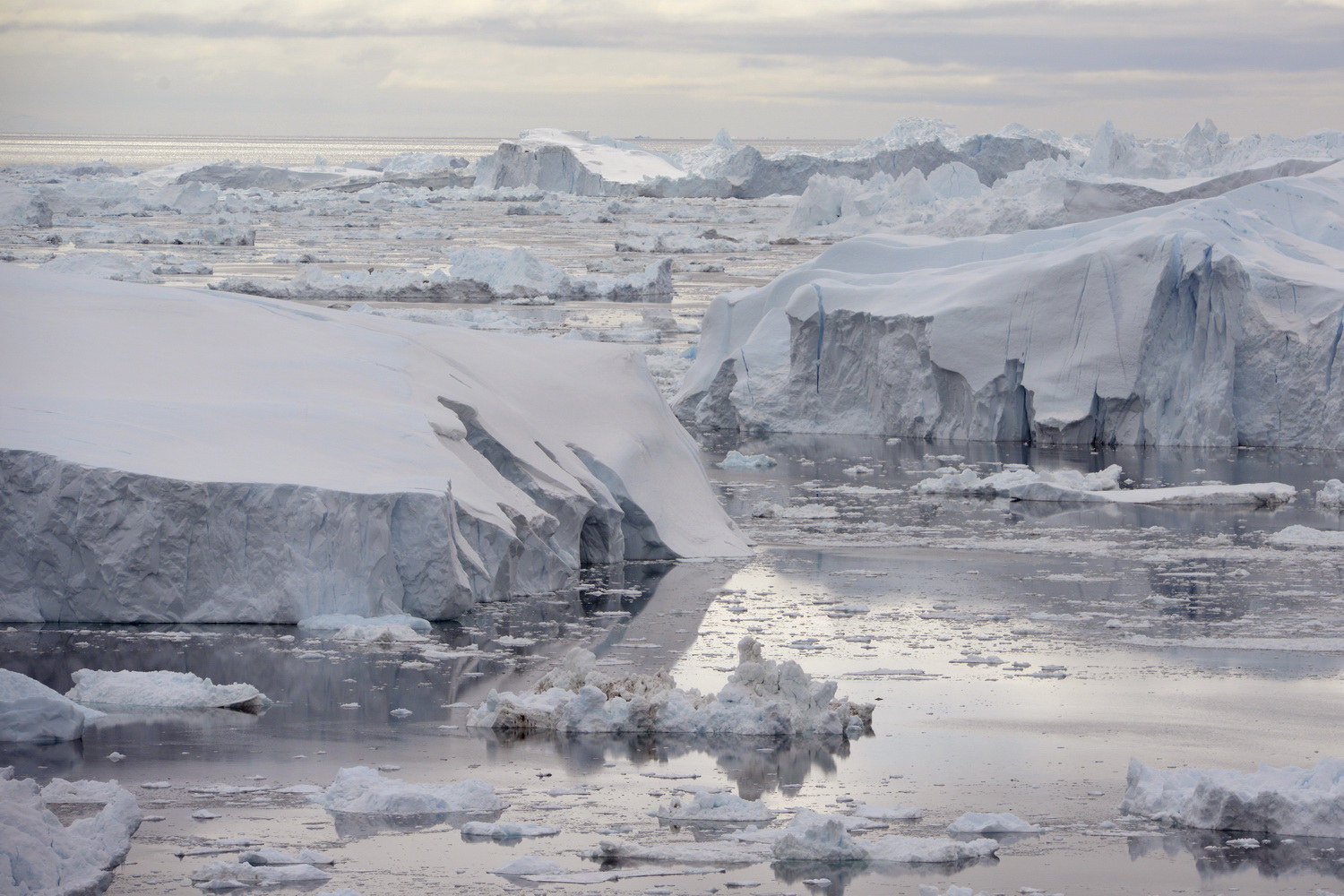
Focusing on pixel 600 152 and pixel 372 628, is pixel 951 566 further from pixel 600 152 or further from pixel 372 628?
pixel 600 152

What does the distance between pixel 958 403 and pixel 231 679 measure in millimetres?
12334

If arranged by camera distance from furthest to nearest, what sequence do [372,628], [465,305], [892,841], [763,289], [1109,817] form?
[465,305], [763,289], [372,628], [1109,817], [892,841]

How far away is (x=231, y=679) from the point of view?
756 centimetres

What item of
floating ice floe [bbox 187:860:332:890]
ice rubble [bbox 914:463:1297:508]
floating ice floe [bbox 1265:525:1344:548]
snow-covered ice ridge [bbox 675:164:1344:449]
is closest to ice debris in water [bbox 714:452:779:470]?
ice rubble [bbox 914:463:1297:508]

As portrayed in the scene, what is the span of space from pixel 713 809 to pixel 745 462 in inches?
425

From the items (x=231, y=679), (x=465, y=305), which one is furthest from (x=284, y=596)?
(x=465, y=305)

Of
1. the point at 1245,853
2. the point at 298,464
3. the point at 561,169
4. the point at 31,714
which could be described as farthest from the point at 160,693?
the point at 561,169

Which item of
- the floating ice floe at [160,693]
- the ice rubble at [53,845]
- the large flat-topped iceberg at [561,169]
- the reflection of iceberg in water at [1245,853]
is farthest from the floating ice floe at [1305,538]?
the large flat-topped iceberg at [561,169]

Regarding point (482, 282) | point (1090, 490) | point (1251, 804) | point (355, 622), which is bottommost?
point (1251, 804)

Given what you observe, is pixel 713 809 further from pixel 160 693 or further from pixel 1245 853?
pixel 160 693

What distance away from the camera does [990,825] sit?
5660 millimetres

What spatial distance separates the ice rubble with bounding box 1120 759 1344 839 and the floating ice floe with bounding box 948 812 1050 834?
19.3 inches

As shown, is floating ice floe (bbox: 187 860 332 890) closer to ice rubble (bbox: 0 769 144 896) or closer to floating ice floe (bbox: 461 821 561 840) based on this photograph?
ice rubble (bbox: 0 769 144 896)

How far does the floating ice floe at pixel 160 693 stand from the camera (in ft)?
23.3
